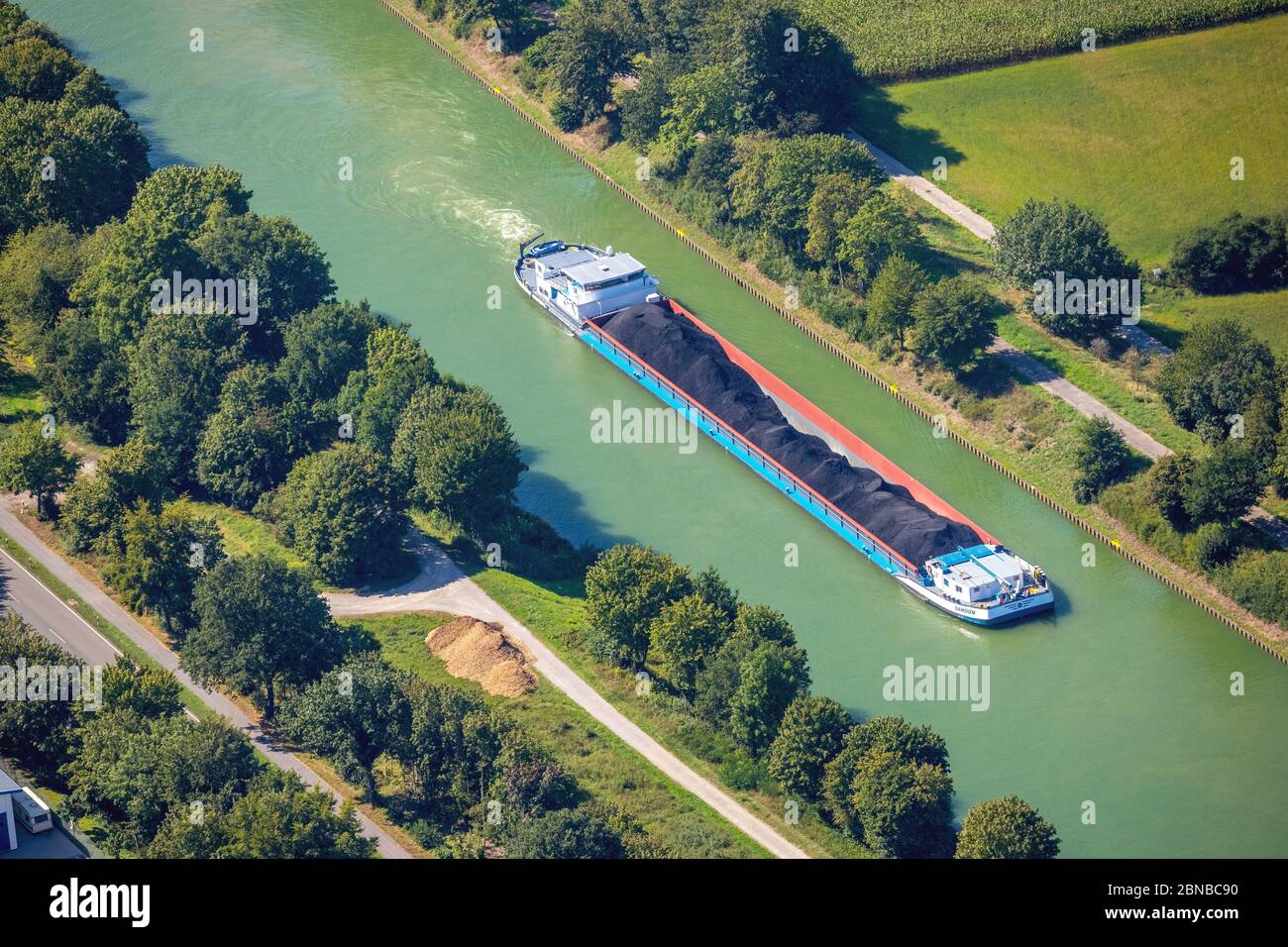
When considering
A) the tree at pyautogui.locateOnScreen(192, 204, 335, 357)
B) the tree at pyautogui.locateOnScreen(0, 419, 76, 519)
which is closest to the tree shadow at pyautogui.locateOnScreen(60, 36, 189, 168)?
the tree at pyautogui.locateOnScreen(192, 204, 335, 357)

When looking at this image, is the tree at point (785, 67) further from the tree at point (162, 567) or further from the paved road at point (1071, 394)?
the tree at point (162, 567)

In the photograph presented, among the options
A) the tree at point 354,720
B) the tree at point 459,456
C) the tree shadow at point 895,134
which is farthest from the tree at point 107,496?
the tree shadow at point 895,134

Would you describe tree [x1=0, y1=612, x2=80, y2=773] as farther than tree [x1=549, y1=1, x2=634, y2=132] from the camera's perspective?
No

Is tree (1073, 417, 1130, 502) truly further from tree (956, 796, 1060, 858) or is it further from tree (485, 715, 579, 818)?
tree (485, 715, 579, 818)

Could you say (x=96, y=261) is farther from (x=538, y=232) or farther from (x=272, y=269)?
(x=538, y=232)

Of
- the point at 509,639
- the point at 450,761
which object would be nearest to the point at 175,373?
the point at 509,639

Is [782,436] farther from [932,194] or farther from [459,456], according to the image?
[932,194]

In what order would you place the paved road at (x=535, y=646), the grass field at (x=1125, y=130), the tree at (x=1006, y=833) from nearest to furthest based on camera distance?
the tree at (x=1006, y=833), the paved road at (x=535, y=646), the grass field at (x=1125, y=130)
